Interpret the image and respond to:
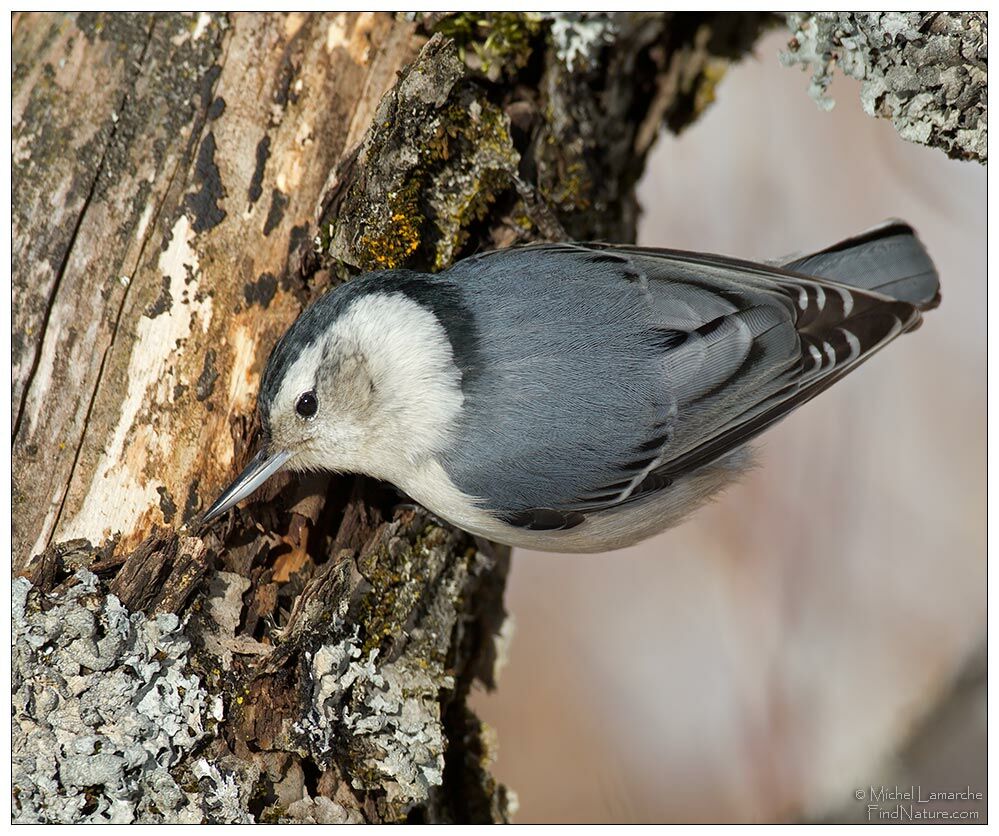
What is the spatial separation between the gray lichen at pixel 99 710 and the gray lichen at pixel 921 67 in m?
2.02

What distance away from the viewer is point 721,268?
7.00 ft

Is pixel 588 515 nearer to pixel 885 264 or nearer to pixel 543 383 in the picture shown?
pixel 543 383

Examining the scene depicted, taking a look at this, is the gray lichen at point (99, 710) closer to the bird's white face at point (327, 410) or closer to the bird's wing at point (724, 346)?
the bird's white face at point (327, 410)

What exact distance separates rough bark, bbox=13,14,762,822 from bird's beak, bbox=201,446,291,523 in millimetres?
47

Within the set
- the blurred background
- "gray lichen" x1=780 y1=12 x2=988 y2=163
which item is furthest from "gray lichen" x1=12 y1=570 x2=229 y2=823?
"gray lichen" x1=780 y1=12 x2=988 y2=163

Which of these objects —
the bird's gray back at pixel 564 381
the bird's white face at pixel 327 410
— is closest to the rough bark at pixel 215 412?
the bird's white face at pixel 327 410

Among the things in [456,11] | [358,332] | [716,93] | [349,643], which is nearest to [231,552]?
[349,643]

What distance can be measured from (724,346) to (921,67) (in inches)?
31.3

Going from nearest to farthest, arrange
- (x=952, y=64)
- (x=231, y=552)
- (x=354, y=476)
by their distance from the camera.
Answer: (x=231, y=552) → (x=952, y=64) → (x=354, y=476)

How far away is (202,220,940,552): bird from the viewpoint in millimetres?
1850

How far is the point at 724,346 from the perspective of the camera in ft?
6.59

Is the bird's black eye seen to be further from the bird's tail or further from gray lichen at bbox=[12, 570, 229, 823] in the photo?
the bird's tail

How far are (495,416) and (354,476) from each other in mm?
440

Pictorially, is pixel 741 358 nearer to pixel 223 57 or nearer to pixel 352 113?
pixel 352 113
